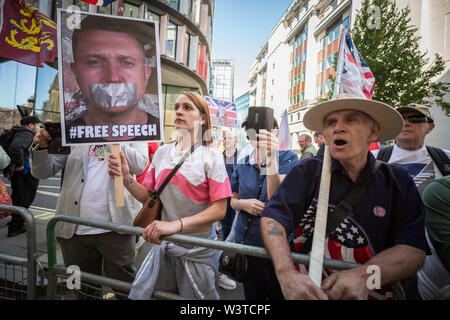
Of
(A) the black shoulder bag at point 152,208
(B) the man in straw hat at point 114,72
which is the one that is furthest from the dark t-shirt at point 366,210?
(B) the man in straw hat at point 114,72

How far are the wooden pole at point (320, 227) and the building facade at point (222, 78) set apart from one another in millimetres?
87829

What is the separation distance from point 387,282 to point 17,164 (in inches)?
221

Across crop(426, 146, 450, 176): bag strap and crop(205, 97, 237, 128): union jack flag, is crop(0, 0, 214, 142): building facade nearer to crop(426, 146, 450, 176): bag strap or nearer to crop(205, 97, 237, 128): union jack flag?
crop(205, 97, 237, 128): union jack flag

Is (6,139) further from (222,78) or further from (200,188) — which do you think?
(222,78)

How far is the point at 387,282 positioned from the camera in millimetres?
1154

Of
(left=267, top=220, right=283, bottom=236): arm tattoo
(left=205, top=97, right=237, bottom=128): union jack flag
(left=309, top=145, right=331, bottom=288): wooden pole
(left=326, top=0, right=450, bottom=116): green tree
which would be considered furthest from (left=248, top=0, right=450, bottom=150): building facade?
(left=267, top=220, right=283, bottom=236): arm tattoo

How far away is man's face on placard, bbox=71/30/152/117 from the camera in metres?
1.79

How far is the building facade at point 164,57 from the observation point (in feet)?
41.2

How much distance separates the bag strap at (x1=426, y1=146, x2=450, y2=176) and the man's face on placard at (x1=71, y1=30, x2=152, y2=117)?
2862 millimetres

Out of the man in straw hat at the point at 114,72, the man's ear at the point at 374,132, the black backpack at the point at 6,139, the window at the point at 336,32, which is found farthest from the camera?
the window at the point at 336,32

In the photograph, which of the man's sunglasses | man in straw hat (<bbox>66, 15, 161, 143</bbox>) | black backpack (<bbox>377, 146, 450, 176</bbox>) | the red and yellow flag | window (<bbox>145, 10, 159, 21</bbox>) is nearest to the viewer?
man in straw hat (<bbox>66, 15, 161, 143</bbox>)

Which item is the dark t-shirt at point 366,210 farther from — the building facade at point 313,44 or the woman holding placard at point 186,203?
the building facade at point 313,44

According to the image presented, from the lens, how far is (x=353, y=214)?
4.43 ft
